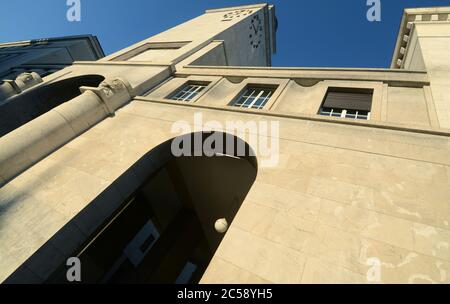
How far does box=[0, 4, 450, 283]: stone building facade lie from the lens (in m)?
4.88

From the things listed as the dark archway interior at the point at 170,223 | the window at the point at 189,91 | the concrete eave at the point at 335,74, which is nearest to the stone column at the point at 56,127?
the window at the point at 189,91

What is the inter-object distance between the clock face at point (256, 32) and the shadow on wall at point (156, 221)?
86.3 ft

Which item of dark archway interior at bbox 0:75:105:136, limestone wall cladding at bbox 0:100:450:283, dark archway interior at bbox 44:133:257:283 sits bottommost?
dark archway interior at bbox 44:133:257:283

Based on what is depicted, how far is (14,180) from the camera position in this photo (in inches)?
313

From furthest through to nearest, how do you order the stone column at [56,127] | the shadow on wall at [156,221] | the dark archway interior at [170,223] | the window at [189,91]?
the window at [189,91]
the dark archway interior at [170,223]
the stone column at [56,127]
the shadow on wall at [156,221]

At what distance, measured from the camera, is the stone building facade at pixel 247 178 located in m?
4.88

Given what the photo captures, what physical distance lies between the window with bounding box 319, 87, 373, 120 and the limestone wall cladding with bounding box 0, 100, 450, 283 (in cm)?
174

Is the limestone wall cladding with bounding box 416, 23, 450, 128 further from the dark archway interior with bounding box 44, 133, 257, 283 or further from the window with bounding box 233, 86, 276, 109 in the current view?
the dark archway interior with bounding box 44, 133, 257, 283

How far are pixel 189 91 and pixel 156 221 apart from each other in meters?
7.52

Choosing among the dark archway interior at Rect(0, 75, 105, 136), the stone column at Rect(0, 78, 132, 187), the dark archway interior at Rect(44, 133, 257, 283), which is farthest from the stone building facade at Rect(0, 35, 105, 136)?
the dark archway interior at Rect(44, 133, 257, 283)

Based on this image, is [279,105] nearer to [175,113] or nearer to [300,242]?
[175,113]

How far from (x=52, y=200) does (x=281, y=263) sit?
22.3ft

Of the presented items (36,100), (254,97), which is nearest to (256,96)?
(254,97)

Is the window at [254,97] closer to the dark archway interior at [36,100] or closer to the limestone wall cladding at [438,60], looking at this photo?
the limestone wall cladding at [438,60]
